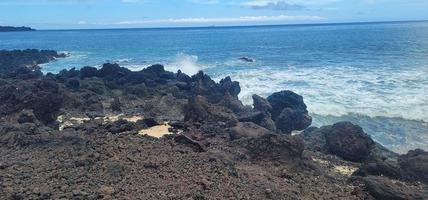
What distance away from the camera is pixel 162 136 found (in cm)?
1169

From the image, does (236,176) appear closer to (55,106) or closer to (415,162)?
(415,162)

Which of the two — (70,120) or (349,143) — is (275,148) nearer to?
(349,143)

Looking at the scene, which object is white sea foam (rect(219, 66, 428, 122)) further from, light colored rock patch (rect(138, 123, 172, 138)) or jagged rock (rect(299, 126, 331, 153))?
light colored rock patch (rect(138, 123, 172, 138))

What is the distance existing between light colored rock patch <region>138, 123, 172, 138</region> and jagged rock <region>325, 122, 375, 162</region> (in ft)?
13.7

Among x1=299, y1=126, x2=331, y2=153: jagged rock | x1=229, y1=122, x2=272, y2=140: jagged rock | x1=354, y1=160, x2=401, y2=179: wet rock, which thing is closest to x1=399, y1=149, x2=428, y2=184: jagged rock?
x1=354, y1=160, x2=401, y2=179: wet rock

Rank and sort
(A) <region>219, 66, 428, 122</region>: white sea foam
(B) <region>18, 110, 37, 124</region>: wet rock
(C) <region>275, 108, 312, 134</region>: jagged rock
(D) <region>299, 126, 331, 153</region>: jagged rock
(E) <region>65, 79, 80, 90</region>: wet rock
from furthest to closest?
(E) <region>65, 79, 80, 90</region>: wet rock < (A) <region>219, 66, 428, 122</region>: white sea foam < (C) <region>275, 108, 312, 134</region>: jagged rock < (D) <region>299, 126, 331, 153</region>: jagged rock < (B) <region>18, 110, 37, 124</region>: wet rock

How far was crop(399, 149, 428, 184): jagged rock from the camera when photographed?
9625 mm

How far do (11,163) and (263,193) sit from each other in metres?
4.79

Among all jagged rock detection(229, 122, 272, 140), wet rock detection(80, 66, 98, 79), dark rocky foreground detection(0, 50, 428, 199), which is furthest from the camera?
wet rock detection(80, 66, 98, 79)

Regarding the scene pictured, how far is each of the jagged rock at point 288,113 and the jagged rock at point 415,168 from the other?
5.93 m

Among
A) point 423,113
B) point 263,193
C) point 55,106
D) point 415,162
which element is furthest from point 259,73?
point 263,193

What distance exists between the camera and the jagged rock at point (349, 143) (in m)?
11.7

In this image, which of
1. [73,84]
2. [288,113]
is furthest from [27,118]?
[73,84]

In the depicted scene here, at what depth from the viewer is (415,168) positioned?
9.77 m
